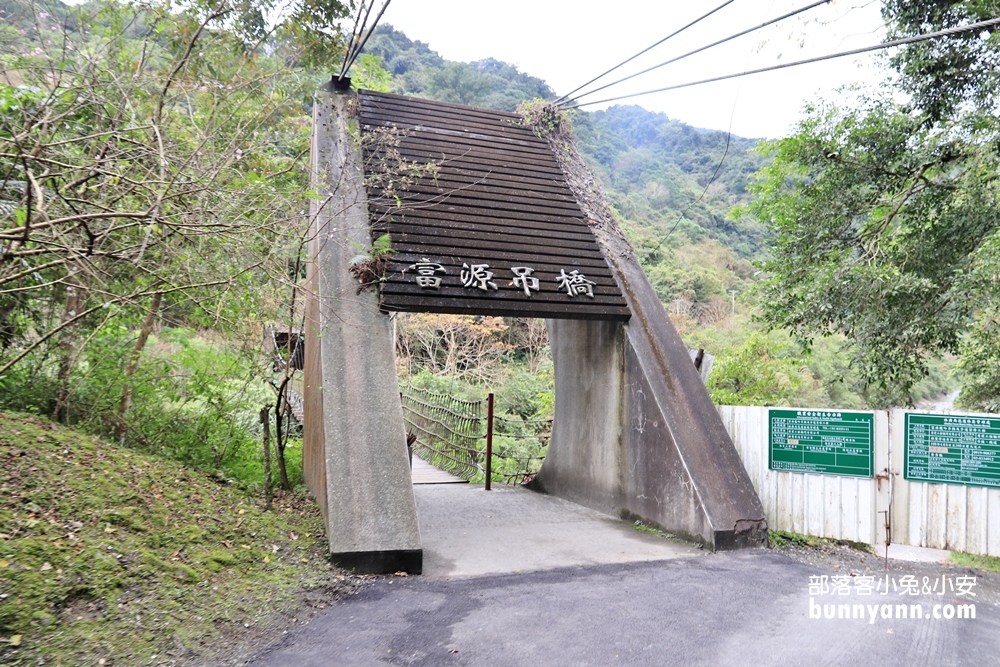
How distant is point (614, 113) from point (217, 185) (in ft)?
160

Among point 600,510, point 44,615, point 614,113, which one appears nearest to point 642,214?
point 614,113

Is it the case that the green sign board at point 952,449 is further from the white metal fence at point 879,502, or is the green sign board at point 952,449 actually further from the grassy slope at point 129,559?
the grassy slope at point 129,559

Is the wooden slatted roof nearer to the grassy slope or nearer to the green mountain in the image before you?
the grassy slope

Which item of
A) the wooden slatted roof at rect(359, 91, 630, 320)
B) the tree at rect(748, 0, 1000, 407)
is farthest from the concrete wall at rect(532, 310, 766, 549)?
the tree at rect(748, 0, 1000, 407)

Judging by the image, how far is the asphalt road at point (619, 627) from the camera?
139 inches

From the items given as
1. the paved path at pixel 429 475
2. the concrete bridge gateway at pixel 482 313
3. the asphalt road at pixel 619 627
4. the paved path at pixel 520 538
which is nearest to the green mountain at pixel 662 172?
the paved path at pixel 429 475

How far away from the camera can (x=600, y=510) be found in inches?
304

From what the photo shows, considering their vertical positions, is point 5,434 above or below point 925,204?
below

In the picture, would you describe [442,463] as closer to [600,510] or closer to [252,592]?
[600,510]

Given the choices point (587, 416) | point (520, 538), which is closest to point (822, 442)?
point (520, 538)

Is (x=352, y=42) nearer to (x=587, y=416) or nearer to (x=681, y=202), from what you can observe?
(x=587, y=416)

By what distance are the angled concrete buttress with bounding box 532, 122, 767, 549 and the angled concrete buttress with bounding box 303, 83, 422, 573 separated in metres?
2.60

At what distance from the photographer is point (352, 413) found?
5.50 metres

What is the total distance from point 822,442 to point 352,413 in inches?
159
